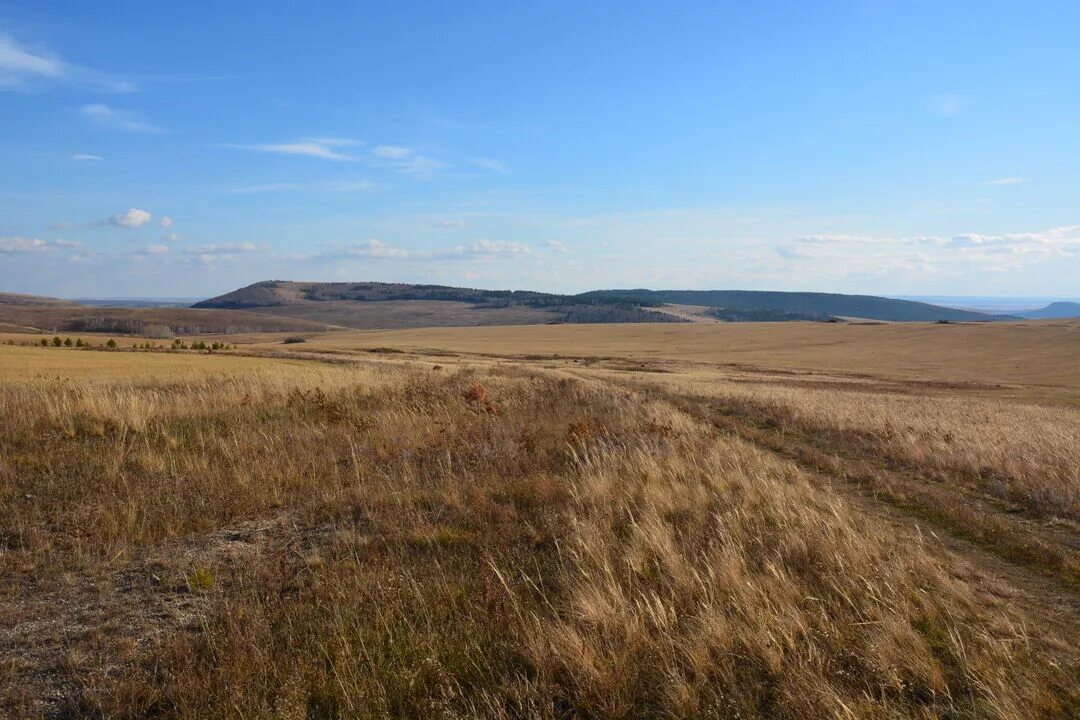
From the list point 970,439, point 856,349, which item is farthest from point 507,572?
point 856,349

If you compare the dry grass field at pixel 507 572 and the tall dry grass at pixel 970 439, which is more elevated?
the dry grass field at pixel 507 572

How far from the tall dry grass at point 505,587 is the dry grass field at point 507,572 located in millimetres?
29

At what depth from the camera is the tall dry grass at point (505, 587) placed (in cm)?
419

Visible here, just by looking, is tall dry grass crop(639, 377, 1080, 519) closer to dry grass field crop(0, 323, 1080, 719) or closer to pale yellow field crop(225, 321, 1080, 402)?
dry grass field crop(0, 323, 1080, 719)

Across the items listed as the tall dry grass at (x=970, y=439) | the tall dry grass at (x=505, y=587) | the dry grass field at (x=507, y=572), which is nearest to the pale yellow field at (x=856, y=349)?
the tall dry grass at (x=970, y=439)

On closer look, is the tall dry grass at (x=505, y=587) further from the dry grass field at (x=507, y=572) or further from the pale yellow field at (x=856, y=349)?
the pale yellow field at (x=856, y=349)

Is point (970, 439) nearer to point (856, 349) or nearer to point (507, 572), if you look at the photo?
A: point (507, 572)

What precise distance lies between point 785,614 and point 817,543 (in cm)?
161

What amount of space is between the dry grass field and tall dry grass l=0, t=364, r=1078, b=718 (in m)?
0.03

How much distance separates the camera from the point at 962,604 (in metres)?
5.53

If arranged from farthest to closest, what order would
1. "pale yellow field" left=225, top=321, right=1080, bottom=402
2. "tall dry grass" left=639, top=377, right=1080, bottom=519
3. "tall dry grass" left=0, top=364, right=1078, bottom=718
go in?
"pale yellow field" left=225, top=321, right=1080, bottom=402 < "tall dry grass" left=639, top=377, right=1080, bottom=519 < "tall dry grass" left=0, top=364, right=1078, bottom=718

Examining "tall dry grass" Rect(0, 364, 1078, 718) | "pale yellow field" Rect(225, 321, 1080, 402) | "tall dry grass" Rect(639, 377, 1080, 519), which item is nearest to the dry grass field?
"tall dry grass" Rect(0, 364, 1078, 718)

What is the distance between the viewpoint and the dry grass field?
4242 mm

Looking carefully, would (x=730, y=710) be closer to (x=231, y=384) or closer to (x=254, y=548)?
(x=254, y=548)
